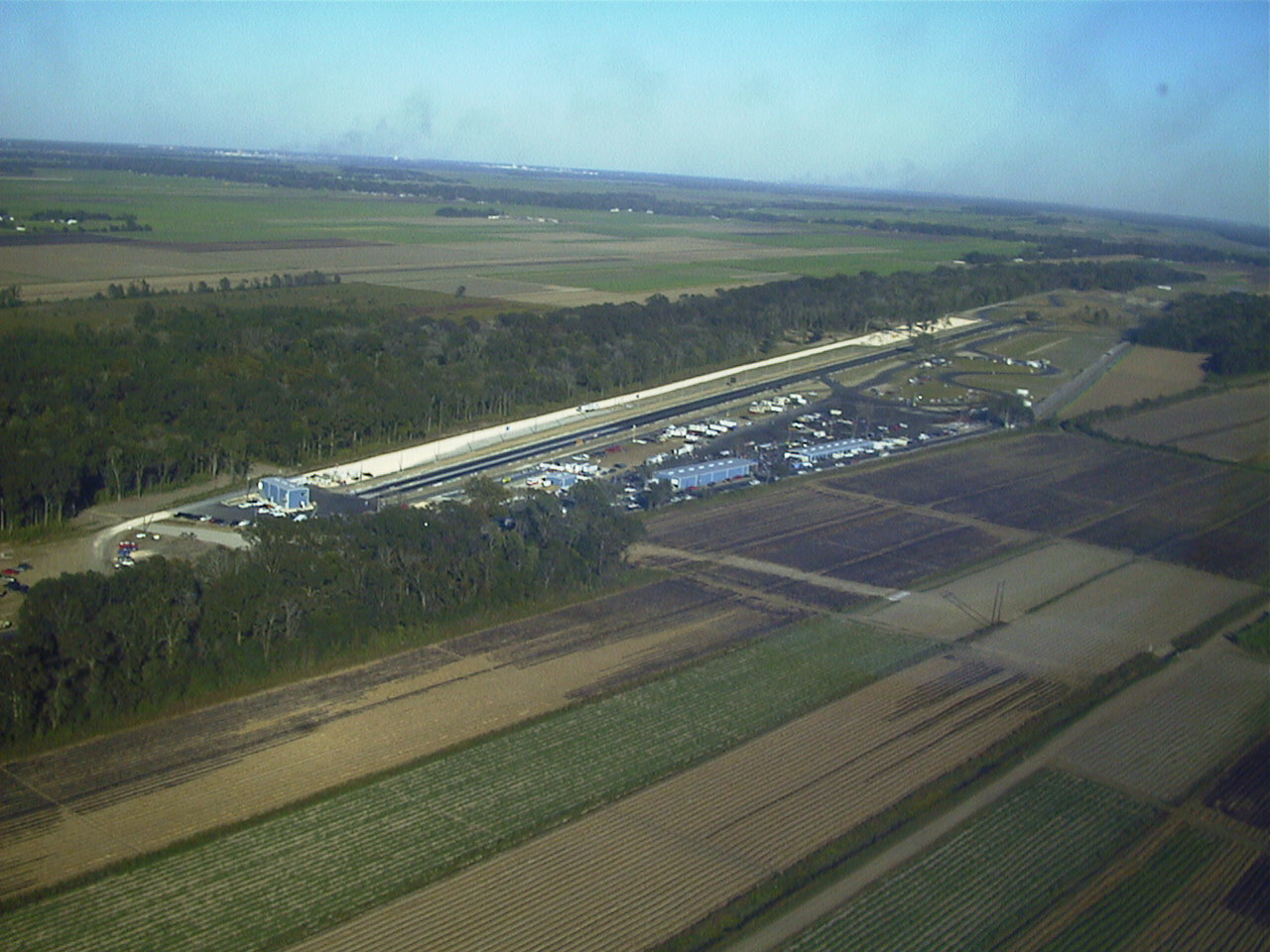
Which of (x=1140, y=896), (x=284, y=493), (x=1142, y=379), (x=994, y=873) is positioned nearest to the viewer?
(x=1140, y=896)

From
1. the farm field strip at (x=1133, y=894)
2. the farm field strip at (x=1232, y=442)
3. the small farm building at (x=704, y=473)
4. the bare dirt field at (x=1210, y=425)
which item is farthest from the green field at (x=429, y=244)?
the farm field strip at (x=1133, y=894)

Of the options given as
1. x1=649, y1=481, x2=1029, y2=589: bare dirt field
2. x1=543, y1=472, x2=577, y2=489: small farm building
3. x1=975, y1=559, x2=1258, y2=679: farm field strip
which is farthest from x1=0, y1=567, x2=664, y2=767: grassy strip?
x1=975, y1=559, x2=1258, y2=679: farm field strip

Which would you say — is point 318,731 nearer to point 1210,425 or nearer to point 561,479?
point 561,479

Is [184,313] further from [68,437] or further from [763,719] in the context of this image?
[763,719]

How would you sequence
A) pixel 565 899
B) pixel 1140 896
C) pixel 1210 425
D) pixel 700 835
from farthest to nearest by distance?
pixel 1210 425 < pixel 700 835 < pixel 1140 896 < pixel 565 899

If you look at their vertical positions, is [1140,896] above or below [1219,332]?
below

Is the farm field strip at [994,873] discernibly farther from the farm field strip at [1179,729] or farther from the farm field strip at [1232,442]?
the farm field strip at [1232,442]

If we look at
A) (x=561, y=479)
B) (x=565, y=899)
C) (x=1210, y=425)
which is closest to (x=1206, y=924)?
(x=565, y=899)

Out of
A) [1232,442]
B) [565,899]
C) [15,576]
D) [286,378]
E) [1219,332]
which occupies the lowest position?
[15,576]
